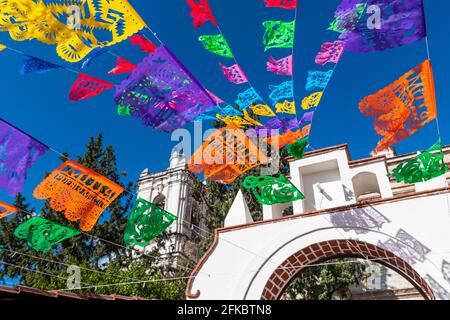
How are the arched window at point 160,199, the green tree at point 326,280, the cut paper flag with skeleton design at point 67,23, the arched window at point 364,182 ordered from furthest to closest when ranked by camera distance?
the arched window at point 160,199
the green tree at point 326,280
the arched window at point 364,182
the cut paper flag with skeleton design at point 67,23

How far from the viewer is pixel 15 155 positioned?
5.13m

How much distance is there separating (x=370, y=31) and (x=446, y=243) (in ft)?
12.4

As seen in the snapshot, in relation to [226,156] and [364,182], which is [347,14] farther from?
[364,182]

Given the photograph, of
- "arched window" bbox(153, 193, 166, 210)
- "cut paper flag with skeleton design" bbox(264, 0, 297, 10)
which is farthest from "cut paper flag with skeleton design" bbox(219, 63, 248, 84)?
"arched window" bbox(153, 193, 166, 210)

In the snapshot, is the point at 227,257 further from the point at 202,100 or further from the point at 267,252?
the point at 202,100

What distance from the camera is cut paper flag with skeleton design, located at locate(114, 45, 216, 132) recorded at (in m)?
5.16

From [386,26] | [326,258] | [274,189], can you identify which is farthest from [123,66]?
[326,258]

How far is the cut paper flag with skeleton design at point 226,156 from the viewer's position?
21.9ft

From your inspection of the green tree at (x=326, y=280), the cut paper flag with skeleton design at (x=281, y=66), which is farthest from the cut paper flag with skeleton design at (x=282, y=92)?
the green tree at (x=326, y=280)

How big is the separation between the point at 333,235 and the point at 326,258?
2.51 feet

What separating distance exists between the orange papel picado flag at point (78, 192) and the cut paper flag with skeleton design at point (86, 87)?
1.34m

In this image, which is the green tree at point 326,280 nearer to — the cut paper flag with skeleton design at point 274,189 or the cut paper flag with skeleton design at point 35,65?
the cut paper flag with skeleton design at point 274,189

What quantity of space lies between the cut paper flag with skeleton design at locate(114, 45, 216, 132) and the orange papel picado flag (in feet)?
4.85

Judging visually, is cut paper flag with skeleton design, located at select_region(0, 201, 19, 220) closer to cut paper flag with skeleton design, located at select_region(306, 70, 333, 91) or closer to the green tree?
cut paper flag with skeleton design, located at select_region(306, 70, 333, 91)
